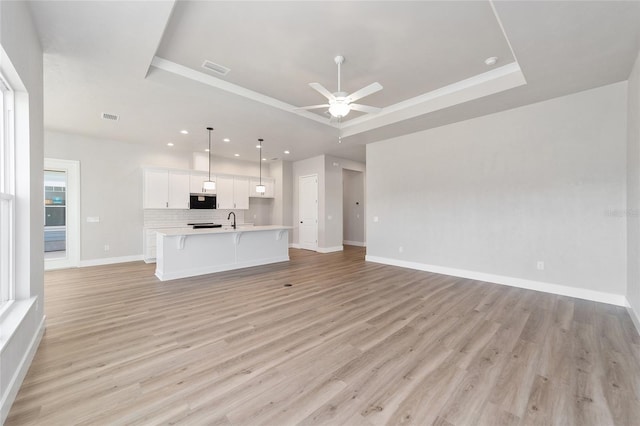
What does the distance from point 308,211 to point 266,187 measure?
1620mm

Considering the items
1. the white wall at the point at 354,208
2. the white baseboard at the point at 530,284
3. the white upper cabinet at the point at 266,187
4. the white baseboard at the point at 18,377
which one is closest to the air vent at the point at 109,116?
the white baseboard at the point at 18,377

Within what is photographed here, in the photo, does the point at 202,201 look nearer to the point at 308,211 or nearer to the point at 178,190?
the point at 178,190

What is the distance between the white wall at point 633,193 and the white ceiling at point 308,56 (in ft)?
1.19

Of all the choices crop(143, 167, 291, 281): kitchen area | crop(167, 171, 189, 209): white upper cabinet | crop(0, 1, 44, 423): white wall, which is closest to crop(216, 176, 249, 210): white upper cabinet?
crop(143, 167, 291, 281): kitchen area

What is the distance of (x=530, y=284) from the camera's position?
4.18 m

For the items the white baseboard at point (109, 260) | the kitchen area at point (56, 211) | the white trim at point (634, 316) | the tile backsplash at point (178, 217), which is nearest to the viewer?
the white trim at point (634, 316)

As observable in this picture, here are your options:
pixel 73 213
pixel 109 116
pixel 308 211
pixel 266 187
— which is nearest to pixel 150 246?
pixel 73 213

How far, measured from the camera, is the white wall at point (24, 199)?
68.6 inches

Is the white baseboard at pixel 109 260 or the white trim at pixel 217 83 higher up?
the white trim at pixel 217 83

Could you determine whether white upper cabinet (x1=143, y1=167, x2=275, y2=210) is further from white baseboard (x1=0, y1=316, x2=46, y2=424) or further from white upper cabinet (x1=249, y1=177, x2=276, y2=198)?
white baseboard (x1=0, y1=316, x2=46, y2=424)

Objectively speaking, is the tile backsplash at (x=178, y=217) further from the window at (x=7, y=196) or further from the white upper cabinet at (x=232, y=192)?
the window at (x=7, y=196)

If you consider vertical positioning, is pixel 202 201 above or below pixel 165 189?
below

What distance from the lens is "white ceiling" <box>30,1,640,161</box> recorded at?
242 centimetres

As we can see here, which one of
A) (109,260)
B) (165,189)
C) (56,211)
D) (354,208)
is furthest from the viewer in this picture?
(354,208)
